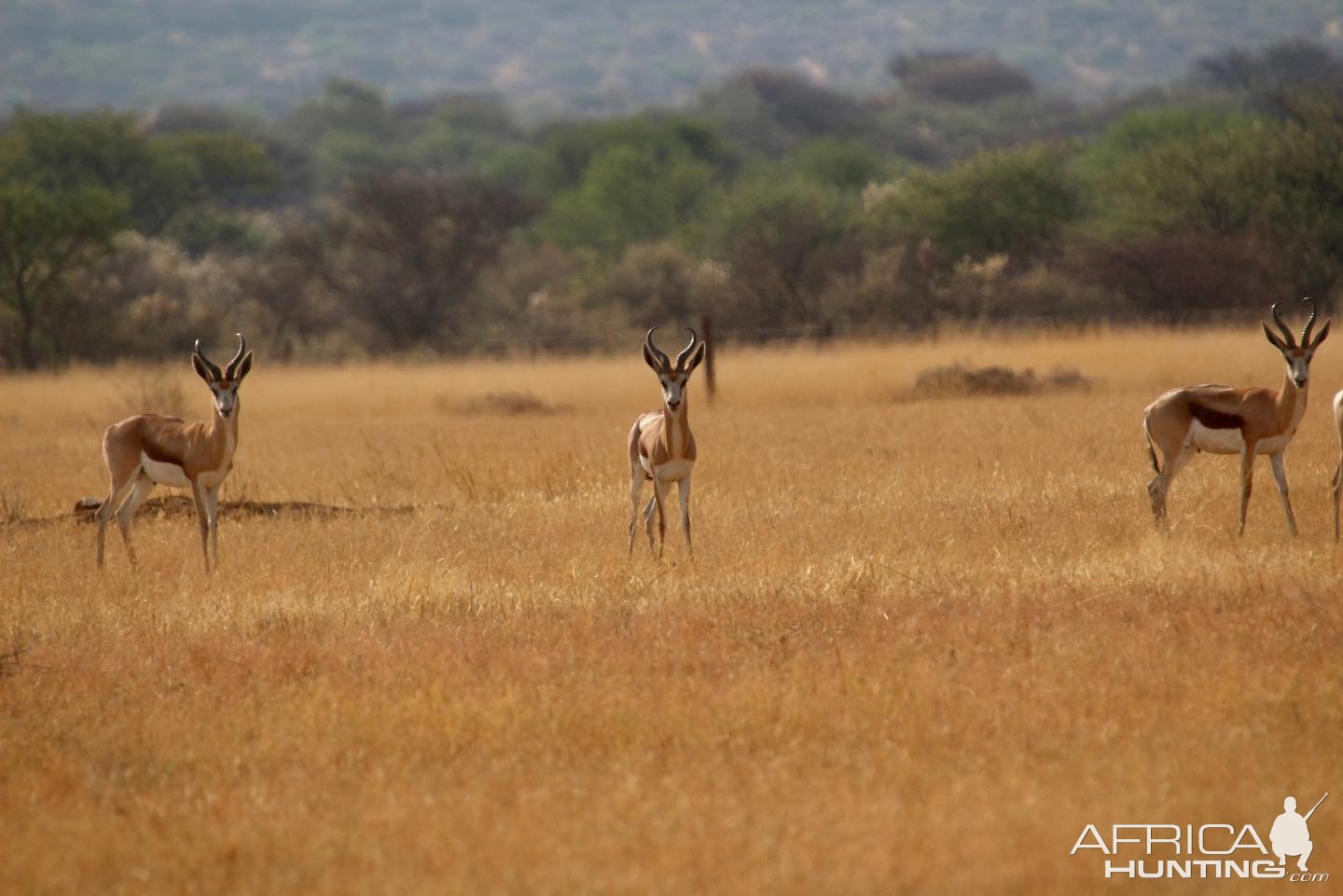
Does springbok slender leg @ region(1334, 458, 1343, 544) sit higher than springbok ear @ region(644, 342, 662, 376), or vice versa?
springbok ear @ region(644, 342, 662, 376)

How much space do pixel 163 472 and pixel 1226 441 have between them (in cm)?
776

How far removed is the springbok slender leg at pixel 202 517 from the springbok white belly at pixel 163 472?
93 millimetres

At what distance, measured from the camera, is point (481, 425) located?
23.3 metres

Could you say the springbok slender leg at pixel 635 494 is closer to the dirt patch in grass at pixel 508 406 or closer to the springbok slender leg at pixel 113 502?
the springbok slender leg at pixel 113 502

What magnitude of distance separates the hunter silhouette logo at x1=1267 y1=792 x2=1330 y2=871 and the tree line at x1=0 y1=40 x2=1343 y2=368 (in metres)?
28.2

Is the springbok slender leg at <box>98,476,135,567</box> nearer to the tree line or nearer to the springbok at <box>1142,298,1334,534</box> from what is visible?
the springbok at <box>1142,298,1334,534</box>

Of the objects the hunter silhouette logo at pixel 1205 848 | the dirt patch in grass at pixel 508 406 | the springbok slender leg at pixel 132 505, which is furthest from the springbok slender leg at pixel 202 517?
the dirt patch in grass at pixel 508 406

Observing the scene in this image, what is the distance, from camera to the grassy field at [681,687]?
20.0 feet

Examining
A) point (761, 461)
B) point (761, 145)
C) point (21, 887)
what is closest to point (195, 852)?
A: point (21, 887)

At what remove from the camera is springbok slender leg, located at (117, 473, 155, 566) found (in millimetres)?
12375

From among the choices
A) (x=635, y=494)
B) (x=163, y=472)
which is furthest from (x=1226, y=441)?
(x=163, y=472)

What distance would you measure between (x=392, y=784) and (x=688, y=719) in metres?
1.41

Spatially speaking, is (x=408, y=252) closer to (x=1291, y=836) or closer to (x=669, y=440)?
(x=669, y=440)

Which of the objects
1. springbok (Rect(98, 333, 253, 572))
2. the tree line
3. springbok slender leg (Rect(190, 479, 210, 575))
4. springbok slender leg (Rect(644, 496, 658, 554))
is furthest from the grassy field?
the tree line
